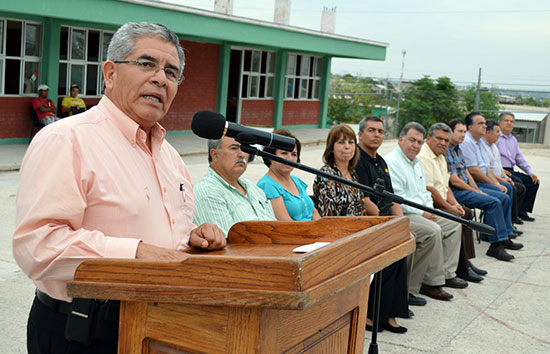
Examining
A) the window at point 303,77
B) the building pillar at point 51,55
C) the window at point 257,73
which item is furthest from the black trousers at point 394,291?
the window at point 303,77

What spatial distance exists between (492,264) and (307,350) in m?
6.35

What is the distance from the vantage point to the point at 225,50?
68.6 ft

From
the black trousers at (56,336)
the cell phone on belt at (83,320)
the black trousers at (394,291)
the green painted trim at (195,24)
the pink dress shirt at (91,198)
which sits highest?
the green painted trim at (195,24)

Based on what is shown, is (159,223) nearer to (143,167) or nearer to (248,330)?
(143,167)

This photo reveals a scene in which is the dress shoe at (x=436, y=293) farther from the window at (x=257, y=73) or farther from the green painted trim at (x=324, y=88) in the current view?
the green painted trim at (x=324, y=88)

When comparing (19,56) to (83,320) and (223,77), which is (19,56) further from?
(83,320)

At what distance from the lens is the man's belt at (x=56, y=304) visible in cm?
201

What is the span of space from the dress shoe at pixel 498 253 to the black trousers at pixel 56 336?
6.77 meters

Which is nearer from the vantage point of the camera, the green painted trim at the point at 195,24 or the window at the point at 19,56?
the green painted trim at the point at 195,24

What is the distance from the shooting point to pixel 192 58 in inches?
790

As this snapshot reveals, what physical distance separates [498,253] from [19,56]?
11.8 meters

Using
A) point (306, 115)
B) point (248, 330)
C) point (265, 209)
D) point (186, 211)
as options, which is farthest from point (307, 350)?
point (306, 115)

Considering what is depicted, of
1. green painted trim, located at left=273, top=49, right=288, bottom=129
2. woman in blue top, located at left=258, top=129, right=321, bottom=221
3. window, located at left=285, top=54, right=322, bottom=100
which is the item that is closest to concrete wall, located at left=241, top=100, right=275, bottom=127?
green painted trim, located at left=273, top=49, right=288, bottom=129

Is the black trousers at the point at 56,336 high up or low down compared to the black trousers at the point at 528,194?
up
